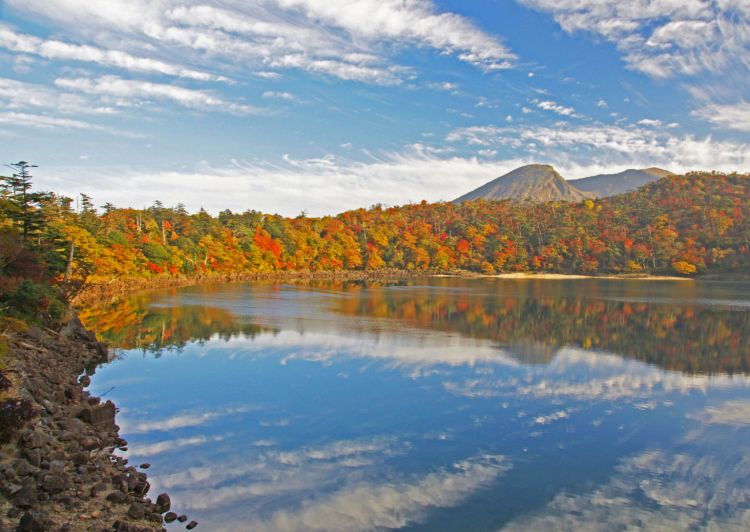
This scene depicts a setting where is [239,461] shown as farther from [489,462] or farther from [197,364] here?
[197,364]

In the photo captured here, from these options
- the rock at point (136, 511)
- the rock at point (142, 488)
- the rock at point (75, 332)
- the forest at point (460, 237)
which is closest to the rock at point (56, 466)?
the rock at point (142, 488)

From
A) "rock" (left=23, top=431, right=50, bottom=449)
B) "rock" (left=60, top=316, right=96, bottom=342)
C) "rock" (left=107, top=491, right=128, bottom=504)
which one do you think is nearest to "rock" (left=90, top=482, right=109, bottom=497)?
"rock" (left=107, top=491, right=128, bottom=504)

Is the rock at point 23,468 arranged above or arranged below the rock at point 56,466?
above

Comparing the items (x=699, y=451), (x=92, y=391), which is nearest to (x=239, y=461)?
(x=92, y=391)

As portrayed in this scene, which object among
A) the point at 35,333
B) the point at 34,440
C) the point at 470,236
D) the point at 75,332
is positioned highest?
the point at 470,236

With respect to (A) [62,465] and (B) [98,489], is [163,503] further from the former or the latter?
(A) [62,465]

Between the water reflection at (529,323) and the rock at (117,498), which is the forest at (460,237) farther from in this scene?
the rock at (117,498)

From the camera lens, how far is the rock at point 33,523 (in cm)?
599

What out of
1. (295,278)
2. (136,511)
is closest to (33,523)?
(136,511)

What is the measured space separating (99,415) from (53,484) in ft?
14.3

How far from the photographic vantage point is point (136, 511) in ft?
24.3

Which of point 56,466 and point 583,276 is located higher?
point 583,276

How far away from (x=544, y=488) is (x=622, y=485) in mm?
1404

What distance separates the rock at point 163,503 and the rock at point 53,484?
4.54 ft
